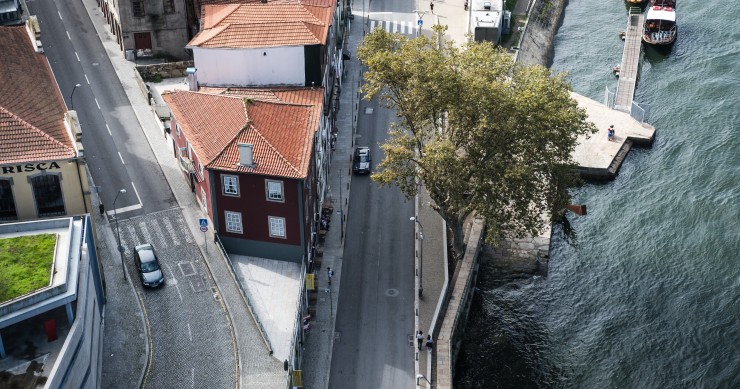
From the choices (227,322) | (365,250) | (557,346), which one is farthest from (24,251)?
(557,346)

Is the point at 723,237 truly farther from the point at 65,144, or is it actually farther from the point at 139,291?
the point at 65,144

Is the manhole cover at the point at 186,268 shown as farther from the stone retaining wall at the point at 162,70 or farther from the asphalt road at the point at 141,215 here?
the stone retaining wall at the point at 162,70

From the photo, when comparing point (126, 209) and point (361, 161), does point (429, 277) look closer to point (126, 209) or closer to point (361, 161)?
point (361, 161)

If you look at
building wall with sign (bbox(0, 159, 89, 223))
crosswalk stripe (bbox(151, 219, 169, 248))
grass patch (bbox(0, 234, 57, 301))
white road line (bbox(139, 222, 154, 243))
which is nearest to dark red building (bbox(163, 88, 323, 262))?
crosswalk stripe (bbox(151, 219, 169, 248))

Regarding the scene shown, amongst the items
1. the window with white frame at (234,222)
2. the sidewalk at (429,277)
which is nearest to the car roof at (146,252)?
the window with white frame at (234,222)

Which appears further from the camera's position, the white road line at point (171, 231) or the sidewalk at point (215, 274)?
the white road line at point (171, 231)

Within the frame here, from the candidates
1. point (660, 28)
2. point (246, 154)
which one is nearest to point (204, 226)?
point (246, 154)
